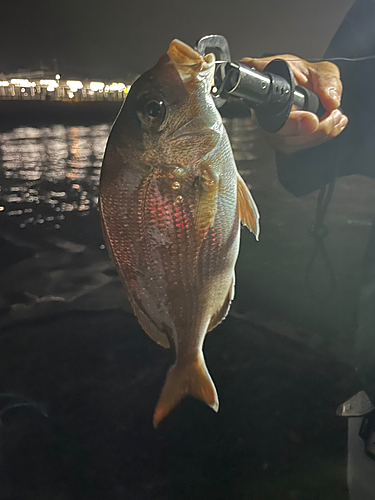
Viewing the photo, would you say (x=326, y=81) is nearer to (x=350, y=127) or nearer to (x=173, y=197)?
(x=350, y=127)

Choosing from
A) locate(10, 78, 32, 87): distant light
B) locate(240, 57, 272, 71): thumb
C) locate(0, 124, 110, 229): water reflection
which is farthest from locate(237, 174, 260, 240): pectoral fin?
locate(0, 124, 110, 229): water reflection

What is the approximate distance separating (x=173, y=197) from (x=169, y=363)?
42.1 inches

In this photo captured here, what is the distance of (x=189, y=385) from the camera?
55 cm

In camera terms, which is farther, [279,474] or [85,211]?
[85,211]

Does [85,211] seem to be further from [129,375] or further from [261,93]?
[261,93]

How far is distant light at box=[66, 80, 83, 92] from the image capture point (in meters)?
0.76

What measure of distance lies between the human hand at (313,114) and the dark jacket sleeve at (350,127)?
1.9 inches

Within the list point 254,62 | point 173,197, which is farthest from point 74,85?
point 173,197

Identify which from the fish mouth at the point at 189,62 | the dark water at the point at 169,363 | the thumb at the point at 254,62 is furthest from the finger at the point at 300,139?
the fish mouth at the point at 189,62

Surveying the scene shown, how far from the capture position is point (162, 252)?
46 cm

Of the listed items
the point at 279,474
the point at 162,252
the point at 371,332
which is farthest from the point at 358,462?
the point at 162,252

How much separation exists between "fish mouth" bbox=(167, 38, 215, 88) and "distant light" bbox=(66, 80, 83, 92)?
1.52ft

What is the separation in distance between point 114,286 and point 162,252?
1.29 m

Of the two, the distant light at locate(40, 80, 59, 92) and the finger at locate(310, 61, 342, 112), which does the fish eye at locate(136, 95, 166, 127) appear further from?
the finger at locate(310, 61, 342, 112)
